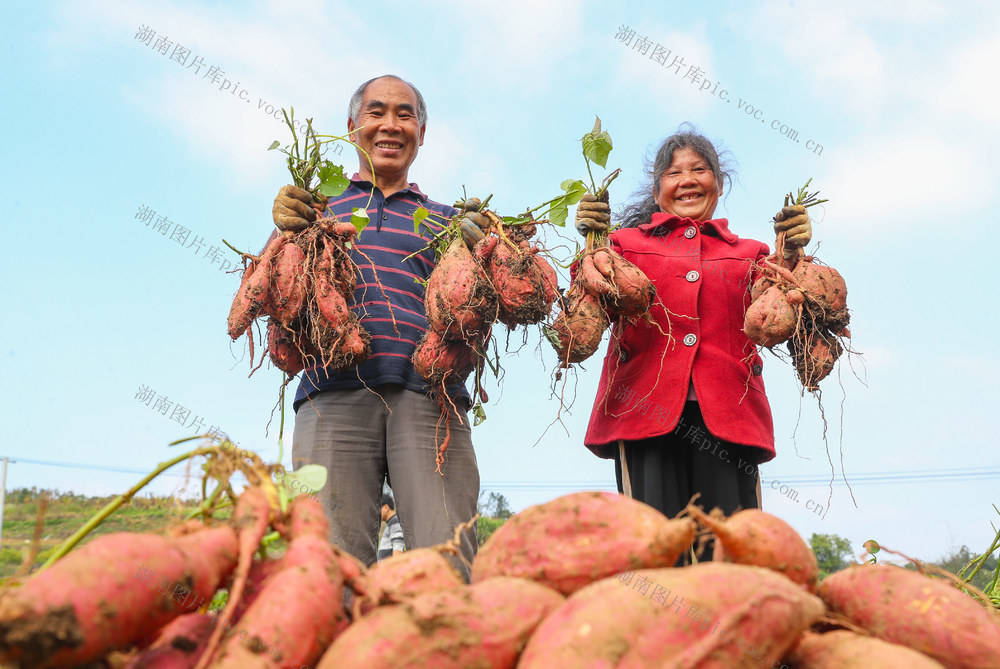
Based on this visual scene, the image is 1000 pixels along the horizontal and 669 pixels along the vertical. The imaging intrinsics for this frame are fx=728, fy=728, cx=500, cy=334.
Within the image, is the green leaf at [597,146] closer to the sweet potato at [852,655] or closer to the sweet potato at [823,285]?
the sweet potato at [823,285]

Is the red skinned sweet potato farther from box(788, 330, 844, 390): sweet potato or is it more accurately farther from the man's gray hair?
box(788, 330, 844, 390): sweet potato

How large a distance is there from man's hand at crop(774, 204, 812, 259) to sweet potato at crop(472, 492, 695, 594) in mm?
2208

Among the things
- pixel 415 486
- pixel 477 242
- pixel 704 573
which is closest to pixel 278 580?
pixel 704 573

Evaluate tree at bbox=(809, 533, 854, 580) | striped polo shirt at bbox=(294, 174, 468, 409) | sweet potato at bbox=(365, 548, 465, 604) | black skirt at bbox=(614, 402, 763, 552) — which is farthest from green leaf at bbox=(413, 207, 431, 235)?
tree at bbox=(809, 533, 854, 580)

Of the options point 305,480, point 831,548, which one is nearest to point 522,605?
point 305,480

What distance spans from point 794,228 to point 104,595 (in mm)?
2978

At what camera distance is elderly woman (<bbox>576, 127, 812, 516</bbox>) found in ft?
9.71

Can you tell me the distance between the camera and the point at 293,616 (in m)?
1.18

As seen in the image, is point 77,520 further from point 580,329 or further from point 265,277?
point 580,329

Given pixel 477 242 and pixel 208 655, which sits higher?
pixel 477 242

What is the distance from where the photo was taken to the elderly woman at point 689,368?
296 centimetres

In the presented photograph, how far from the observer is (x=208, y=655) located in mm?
1114

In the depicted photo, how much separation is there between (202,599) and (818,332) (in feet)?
8.74

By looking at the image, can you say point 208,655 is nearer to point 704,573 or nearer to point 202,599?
point 202,599
